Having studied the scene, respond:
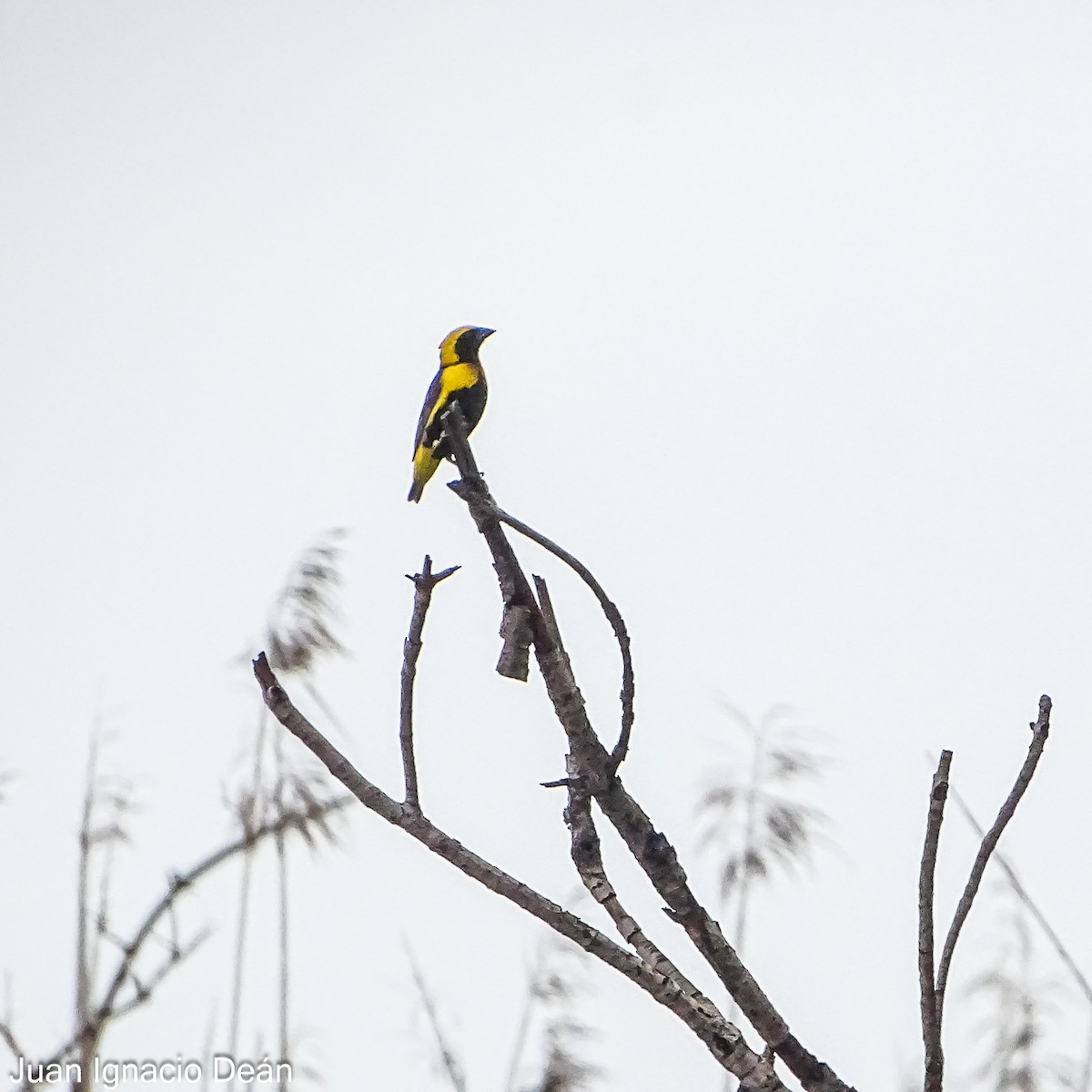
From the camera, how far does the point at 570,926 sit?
37.8 inches

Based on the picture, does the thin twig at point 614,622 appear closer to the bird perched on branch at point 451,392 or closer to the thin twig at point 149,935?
the thin twig at point 149,935

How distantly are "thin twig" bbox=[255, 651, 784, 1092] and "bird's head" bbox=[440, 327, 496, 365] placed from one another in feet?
7.38

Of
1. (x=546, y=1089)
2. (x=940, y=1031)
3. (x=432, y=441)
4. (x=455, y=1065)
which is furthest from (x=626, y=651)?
(x=546, y=1089)

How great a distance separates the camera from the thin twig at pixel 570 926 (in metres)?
0.96

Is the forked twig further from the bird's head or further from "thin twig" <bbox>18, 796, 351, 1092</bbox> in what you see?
the bird's head

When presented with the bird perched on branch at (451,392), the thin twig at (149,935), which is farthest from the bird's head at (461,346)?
the thin twig at (149,935)

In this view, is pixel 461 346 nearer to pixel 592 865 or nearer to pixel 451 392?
pixel 451 392

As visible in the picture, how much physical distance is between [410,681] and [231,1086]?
1.72 metres

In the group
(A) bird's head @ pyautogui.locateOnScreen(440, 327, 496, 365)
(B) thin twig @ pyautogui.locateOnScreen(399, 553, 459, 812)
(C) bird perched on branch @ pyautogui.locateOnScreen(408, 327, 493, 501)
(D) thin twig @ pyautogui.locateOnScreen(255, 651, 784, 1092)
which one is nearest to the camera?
(D) thin twig @ pyautogui.locateOnScreen(255, 651, 784, 1092)

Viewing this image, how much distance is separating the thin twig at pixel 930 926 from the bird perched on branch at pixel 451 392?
1826mm

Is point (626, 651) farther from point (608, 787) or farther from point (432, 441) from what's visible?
point (432, 441)

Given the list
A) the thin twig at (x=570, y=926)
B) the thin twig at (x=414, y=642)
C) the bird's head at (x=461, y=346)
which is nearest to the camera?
the thin twig at (x=570, y=926)

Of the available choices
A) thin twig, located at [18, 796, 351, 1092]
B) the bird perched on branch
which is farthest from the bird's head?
thin twig, located at [18, 796, 351, 1092]

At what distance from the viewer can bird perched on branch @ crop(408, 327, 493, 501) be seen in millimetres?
2963
